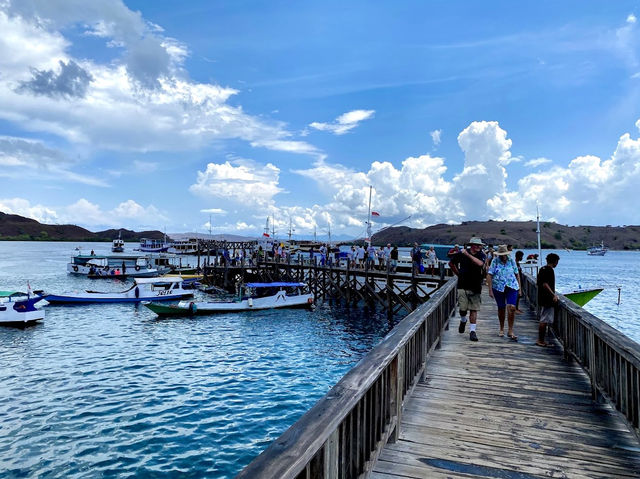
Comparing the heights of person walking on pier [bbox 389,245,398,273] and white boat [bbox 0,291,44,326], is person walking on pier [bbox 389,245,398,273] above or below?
above

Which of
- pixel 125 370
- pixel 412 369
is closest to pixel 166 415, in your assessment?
pixel 125 370

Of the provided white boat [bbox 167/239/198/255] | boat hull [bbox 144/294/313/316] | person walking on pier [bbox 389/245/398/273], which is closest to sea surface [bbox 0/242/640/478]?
boat hull [bbox 144/294/313/316]

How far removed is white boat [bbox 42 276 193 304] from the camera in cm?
3397

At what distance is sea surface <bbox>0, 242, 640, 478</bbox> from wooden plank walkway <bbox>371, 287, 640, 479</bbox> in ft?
19.3

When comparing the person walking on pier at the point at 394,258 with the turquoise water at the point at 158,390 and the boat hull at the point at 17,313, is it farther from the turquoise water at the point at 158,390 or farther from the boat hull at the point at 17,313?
the boat hull at the point at 17,313

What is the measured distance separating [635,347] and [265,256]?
45554 mm

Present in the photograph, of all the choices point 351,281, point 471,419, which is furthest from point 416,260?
point 471,419

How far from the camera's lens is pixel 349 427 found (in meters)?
2.71

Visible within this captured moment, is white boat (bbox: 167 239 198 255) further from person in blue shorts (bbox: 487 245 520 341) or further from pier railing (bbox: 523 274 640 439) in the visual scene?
pier railing (bbox: 523 274 640 439)

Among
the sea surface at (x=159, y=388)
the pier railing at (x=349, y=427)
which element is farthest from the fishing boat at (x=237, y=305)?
the pier railing at (x=349, y=427)

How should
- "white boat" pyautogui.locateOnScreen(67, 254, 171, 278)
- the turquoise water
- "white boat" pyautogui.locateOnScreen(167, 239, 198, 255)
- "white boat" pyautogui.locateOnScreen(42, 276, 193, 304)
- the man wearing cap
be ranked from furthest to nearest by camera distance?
"white boat" pyautogui.locateOnScreen(167, 239, 198, 255), "white boat" pyautogui.locateOnScreen(67, 254, 171, 278), "white boat" pyautogui.locateOnScreen(42, 276, 193, 304), the turquoise water, the man wearing cap

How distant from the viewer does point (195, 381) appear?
1505 cm

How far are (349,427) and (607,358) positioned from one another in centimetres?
392

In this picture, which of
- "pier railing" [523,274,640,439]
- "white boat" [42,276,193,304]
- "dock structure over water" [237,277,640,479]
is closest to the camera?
"dock structure over water" [237,277,640,479]
